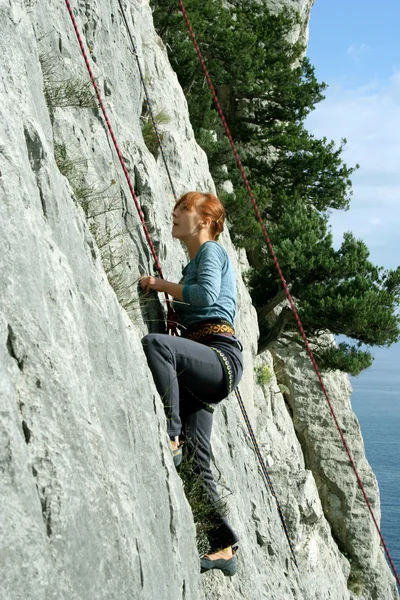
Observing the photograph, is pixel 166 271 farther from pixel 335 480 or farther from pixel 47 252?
pixel 335 480

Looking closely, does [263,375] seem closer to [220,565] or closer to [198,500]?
[220,565]

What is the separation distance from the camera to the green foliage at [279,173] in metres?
19.4

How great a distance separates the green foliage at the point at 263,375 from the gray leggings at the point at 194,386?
12.1 metres

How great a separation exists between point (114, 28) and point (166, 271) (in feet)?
12.5

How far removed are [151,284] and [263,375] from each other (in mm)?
12321

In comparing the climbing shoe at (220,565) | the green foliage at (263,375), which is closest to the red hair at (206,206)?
the climbing shoe at (220,565)

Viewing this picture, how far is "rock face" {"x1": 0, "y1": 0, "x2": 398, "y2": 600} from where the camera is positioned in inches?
127

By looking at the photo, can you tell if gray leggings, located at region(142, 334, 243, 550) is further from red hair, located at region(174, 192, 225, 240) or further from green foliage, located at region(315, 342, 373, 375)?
green foliage, located at region(315, 342, 373, 375)

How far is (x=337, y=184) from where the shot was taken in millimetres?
23516

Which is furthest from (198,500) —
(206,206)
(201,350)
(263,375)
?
(263,375)

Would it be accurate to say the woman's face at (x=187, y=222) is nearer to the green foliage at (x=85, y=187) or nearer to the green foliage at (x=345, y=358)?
the green foliage at (x=85, y=187)

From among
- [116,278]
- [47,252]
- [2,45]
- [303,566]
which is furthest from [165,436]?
[303,566]

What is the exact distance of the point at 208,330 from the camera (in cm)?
578

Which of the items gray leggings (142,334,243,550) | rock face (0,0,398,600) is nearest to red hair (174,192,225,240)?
rock face (0,0,398,600)
